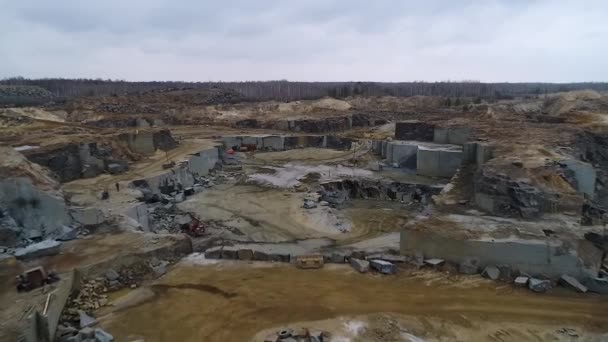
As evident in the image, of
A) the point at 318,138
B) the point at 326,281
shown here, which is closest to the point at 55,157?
the point at 326,281

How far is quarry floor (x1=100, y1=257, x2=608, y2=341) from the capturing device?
8383mm

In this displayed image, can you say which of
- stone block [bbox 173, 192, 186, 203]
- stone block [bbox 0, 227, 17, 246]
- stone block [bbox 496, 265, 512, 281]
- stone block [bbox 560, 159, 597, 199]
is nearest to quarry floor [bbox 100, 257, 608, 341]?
stone block [bbox 496, 265, 512, 281]

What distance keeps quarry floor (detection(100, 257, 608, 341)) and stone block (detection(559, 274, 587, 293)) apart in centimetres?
19

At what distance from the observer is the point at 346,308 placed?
9188mm

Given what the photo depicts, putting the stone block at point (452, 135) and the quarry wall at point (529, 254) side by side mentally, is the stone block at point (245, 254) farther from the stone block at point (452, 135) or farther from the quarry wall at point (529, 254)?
the stone block at point (452, 135)

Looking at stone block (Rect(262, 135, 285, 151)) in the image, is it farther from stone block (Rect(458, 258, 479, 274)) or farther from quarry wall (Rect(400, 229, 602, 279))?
stone block (Rect(458, 258, 479, 274))

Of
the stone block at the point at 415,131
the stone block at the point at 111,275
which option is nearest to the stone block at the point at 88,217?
the stone block at the point at 111,275

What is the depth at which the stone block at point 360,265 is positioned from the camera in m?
11.0

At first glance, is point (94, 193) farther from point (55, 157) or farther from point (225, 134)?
point (225, 134)

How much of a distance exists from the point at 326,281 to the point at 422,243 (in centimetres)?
301

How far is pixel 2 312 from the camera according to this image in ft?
26.1

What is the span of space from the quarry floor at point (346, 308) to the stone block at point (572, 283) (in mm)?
186

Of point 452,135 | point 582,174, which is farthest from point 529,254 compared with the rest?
point 452,135

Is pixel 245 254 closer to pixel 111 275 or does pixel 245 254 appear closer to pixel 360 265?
pixel 360 265
